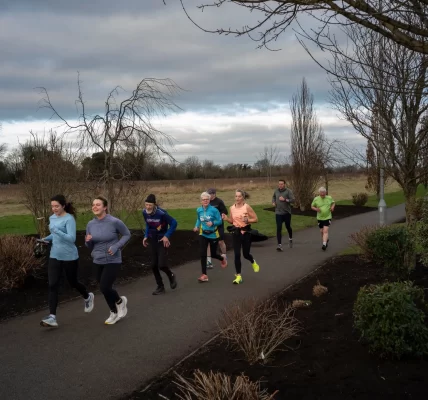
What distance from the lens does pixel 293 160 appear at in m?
28.0

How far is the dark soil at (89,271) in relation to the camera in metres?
7.93

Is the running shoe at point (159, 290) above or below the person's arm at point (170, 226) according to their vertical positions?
below

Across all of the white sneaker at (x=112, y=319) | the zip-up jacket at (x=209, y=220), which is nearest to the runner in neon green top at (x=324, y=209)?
the zip-up jacket at (x=209, y=220)

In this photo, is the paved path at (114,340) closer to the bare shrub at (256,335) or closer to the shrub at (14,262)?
the bare shrub at (256,335)

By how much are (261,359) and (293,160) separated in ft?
77.9

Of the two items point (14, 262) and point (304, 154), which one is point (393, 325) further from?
point (304, 154)

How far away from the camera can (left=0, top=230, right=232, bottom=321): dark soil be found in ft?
26.0

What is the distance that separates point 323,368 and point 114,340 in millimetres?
2838

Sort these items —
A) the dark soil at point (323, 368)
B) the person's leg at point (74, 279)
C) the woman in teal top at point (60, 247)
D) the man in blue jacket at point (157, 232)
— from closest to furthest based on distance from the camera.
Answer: the dark soil at point (323, 368), the woman in teal top at point (60, 247), the person's leg at point (74, 279), the man in blue jacket at point (157, 232)

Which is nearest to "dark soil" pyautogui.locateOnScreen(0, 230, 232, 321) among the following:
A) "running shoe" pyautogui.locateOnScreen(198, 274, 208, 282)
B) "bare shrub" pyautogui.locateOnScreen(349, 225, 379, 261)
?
"running shoe" pyautogui.locateOnScreen(198, 274, 208, 282)

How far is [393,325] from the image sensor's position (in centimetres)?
446

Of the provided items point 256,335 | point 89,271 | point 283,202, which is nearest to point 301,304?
point 256,335

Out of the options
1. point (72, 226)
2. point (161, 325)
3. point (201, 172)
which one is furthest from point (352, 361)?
point (201, 172)

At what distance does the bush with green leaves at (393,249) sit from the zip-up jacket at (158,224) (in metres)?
3.71
